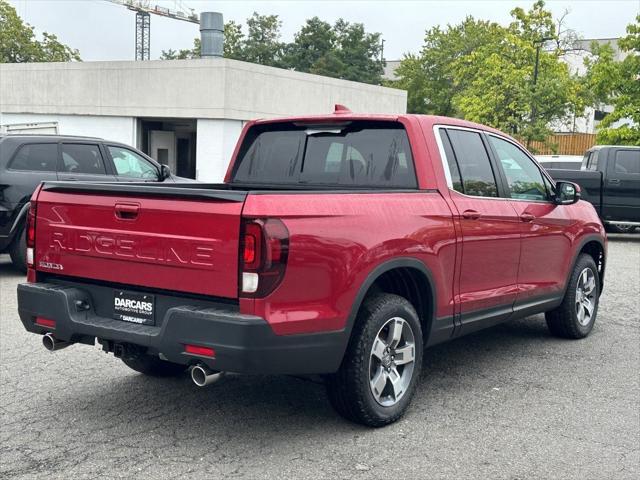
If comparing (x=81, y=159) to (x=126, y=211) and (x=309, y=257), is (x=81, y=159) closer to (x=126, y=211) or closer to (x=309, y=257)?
(x=126, y=211)

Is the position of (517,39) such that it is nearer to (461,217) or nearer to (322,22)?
(461,217)

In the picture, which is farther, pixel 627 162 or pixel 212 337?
pixel 627 162

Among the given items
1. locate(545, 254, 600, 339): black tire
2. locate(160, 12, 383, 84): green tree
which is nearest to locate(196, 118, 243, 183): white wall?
locate(545, 254, 600, 339): black tire

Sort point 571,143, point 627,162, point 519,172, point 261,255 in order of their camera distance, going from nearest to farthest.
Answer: point 261,255 → point 519,172 → point 627,162 → point 571,143

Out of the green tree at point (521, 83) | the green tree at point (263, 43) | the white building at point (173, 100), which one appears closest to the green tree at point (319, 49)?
the green tree at point (263, 43)

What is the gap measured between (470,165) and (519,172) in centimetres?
88

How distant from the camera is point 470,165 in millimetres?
5672

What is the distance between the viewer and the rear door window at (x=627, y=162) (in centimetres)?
1683

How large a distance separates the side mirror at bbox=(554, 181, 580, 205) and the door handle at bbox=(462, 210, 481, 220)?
4.71 ft

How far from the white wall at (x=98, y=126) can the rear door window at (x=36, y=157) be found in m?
21.2

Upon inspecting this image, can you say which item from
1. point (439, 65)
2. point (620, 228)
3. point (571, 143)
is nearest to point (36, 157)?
point (620, 228)

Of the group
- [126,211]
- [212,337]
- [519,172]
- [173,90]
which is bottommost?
[212,337]

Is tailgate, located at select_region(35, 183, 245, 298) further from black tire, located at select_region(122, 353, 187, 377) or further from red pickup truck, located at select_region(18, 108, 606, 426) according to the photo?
black tire, located at select_region(122, 353, 187, 377)

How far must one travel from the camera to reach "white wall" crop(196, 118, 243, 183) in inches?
1141
